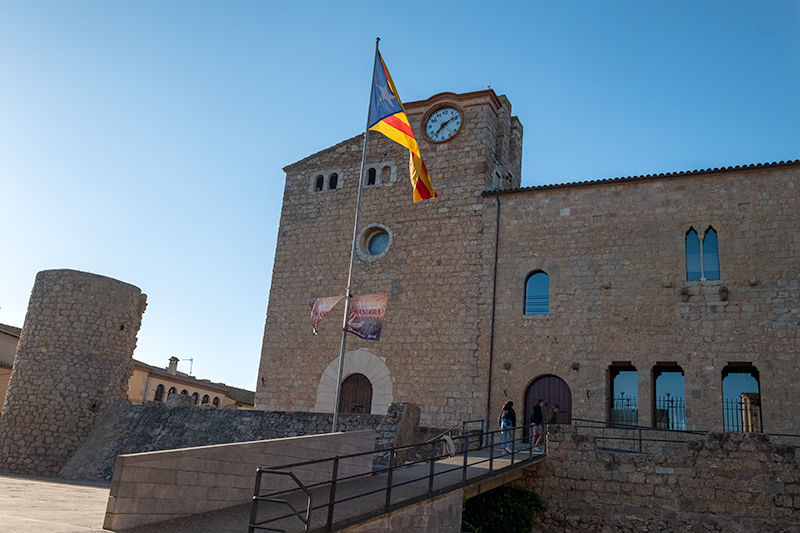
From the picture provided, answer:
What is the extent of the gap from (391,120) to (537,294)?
6441mm

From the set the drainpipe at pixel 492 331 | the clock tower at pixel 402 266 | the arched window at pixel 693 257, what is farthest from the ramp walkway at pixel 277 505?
the arched window at pixel 693 257

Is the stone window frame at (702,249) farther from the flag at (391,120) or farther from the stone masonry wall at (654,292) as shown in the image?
the flag at (391,120)

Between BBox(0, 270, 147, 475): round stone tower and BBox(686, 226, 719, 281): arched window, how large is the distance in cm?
1515

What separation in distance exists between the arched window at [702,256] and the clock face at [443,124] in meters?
7.77

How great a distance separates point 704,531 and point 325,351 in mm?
11332

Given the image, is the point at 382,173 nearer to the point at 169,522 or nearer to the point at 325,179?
the point at 325,179

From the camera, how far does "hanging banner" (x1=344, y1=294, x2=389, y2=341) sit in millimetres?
12844

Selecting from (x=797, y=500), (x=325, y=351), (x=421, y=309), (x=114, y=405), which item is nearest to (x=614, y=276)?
(x=421, y=309)

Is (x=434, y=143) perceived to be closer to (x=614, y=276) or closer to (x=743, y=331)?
(x=614, y=276)

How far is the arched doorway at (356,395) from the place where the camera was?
19.1 meters

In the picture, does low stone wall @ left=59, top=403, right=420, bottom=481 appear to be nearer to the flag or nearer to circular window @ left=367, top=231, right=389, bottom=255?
the flag

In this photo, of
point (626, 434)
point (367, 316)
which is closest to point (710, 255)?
point (626, 434)

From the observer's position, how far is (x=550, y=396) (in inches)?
655

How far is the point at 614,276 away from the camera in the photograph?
1662 cm
